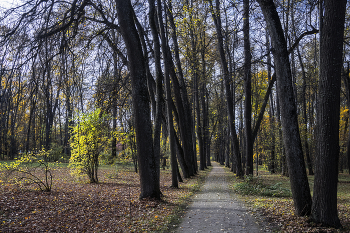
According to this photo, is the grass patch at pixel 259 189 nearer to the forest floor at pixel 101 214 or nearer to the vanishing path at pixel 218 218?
the forest floor at pixel 101 214

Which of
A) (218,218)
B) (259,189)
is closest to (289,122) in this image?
(218,218)

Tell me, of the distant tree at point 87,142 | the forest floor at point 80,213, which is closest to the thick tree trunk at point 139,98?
the forest floor at point 80,213

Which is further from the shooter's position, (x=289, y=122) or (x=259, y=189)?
(x=259, y=189)

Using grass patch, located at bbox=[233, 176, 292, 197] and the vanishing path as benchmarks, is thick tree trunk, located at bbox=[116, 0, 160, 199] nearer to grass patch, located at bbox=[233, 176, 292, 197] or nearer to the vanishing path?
the vanishing path

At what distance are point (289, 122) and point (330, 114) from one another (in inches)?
42.0

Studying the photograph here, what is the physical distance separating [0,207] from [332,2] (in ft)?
30.5

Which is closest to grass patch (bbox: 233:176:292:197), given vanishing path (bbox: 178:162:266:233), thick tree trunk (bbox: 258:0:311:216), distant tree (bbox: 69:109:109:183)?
vanishing path (bbox: 178:162:266:233)

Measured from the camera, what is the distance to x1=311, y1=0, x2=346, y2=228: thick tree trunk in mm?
4992

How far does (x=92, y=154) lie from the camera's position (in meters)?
12.6

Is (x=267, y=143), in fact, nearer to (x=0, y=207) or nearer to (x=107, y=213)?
(x=107, y=213)

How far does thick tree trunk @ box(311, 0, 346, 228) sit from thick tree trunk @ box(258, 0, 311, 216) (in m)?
0.67

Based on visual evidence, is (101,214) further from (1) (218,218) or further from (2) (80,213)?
(1) (218,218)

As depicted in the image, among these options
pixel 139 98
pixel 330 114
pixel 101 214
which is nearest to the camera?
pixel 330 114

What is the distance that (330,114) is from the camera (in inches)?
197
